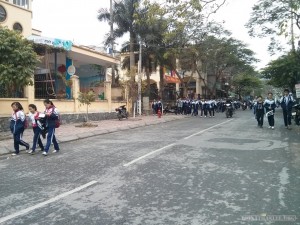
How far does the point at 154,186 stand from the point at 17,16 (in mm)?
18978

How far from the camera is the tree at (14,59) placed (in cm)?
1285

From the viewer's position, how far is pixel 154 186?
5.91 metres

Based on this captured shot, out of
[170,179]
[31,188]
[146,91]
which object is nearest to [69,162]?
[31,188]

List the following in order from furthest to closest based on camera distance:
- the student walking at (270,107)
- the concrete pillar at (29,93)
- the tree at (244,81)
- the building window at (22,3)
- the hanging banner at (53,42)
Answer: the tree at (244,81) → the building window at (22,3) → the hanging banner at (53,42) → the concrete pillar at (29,93) → the student walking at (270,107)

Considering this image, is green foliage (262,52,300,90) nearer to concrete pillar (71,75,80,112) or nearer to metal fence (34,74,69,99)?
concrete pillar (71,75,80,112)

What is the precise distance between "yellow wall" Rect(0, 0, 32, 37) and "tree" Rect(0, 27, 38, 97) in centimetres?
732

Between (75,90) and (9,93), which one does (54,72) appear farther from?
(9,93)

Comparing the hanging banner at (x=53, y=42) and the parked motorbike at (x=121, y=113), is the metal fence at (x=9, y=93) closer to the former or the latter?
the hanging banner at (x=53, y=42)

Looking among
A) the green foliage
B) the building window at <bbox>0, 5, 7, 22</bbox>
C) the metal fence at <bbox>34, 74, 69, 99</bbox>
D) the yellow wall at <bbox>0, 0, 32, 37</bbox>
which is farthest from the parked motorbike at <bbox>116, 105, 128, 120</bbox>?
the green foliage

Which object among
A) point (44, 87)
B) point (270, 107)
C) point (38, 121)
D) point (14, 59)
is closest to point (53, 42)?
point (44, 87)

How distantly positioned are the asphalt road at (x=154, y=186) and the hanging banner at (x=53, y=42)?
32.4ft

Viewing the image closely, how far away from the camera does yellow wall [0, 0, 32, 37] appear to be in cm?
2014

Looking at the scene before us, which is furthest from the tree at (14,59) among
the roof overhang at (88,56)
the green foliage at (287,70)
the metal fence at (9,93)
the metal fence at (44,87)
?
the green foliage at (287,70)

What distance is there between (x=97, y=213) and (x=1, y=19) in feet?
61.8
